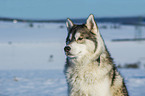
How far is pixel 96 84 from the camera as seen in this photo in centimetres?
439

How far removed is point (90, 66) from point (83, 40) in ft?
1.69

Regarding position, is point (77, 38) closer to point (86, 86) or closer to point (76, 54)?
point (76, 54)

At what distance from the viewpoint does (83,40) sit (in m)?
4.57

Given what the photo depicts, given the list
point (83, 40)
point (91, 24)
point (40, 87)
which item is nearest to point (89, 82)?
point (83, 40)

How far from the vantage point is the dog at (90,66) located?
4406mm

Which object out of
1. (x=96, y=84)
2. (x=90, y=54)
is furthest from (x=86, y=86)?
(x=90, y=54)

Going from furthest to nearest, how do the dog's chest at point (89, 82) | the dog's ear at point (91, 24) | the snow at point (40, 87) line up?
the snow at point (40, 87) < the dog's ear at point (91, 24) < the dog's chest at point (89, 82)

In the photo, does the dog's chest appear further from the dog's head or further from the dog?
the dog's head

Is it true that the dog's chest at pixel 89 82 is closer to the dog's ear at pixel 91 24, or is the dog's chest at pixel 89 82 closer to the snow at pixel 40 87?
the dog's ear at pixel 91 24

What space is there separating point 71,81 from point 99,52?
30.7 inches

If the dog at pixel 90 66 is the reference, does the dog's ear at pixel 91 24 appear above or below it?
above

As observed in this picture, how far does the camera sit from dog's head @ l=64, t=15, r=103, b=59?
445 centimetres

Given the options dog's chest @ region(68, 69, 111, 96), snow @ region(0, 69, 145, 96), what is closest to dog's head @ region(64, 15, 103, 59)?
dog's chest @ region(68, 69, 111, 96)

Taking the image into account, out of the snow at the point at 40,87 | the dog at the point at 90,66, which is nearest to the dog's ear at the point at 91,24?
the dog at the point at 90,66
